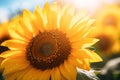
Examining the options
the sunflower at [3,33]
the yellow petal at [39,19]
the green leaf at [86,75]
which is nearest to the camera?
the green leaf at [86,75]

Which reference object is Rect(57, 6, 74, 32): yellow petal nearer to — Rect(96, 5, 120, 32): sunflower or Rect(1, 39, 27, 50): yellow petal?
Rect(1, 39, 27, 50): yellow petal

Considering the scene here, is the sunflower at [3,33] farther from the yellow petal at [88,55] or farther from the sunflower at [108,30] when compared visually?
the yellow petal at [88,55]

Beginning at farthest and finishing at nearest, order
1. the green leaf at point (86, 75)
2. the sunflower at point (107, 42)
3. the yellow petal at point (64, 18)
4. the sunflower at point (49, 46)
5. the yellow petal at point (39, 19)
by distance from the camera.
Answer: the sunflower at point (107, 42), the yellow petal at point (39, 19), the yellow petal at point (64, 18), the sunflower at point (49, 46), the green leaf at point (86, 75)

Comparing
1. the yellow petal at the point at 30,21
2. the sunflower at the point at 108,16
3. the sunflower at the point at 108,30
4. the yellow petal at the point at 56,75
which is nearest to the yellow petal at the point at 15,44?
the yellow petal at the point at 30,21

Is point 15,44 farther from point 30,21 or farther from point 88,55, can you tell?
point 88,55

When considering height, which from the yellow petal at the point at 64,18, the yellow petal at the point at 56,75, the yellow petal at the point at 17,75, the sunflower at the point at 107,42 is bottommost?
the sunflower at the point at 107,42

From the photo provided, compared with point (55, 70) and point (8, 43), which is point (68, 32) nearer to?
point (55, 70)

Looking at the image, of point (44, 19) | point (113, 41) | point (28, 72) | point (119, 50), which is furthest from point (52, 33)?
point (113, 41)

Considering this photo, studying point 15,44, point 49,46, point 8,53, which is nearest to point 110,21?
point 49,46
